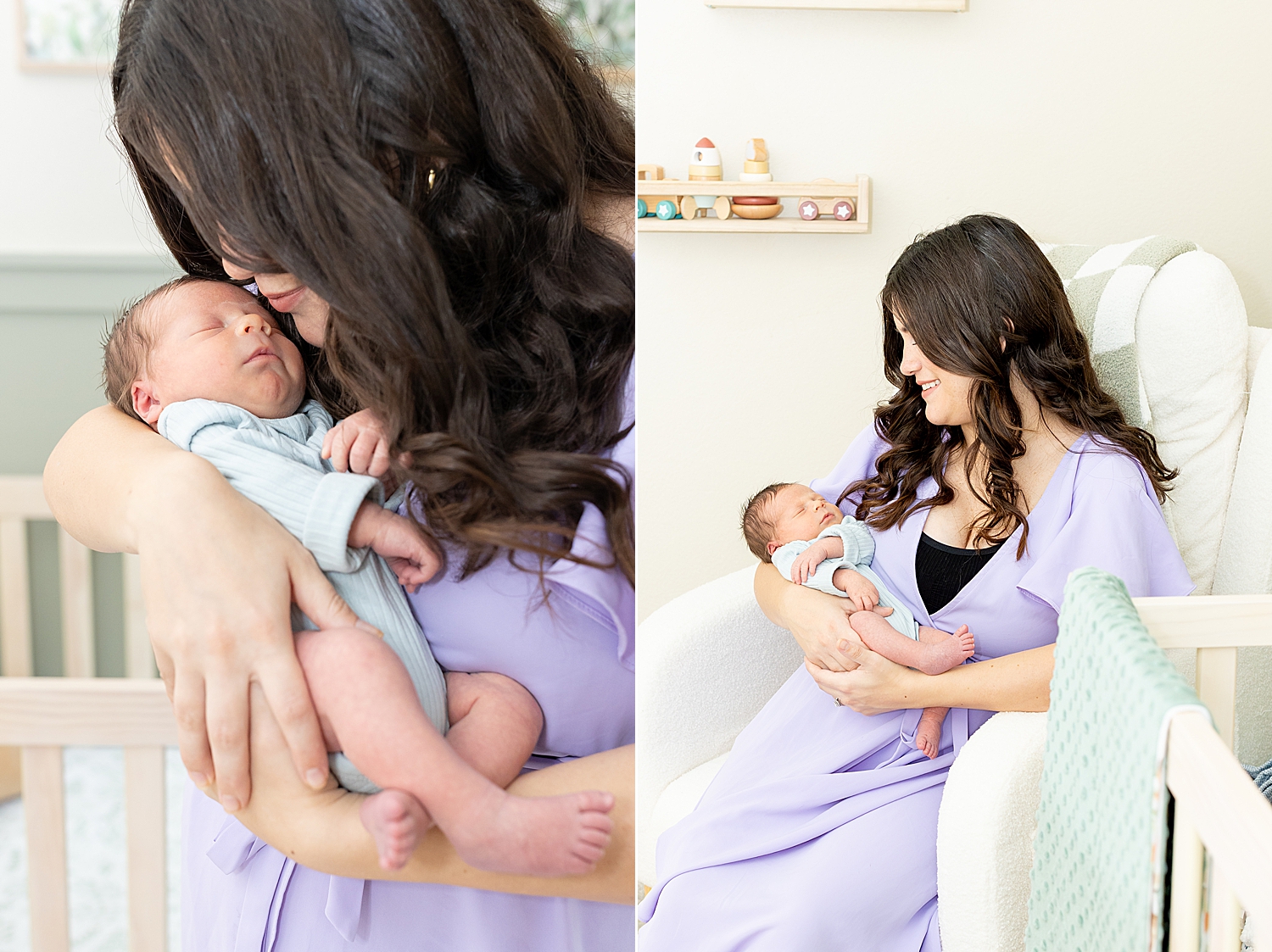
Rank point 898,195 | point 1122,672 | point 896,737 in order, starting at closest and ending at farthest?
point 1122,672
point 896,737
point 898,195

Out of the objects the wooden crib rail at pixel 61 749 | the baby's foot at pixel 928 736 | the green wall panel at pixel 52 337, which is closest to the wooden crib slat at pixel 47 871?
the wooden crib rail at pixel 61 749

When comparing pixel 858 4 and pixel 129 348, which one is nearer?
pixel 129 348

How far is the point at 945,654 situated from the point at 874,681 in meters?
0.05

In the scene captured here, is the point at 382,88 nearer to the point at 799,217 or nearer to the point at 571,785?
the point at 571,785

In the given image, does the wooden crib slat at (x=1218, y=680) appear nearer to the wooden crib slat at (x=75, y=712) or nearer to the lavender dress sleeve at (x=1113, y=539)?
the lavender dress sleeve at (x=1113, y=539)

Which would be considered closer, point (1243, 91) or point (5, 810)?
point (5, 810)

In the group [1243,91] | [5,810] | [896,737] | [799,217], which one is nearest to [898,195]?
[799,217]

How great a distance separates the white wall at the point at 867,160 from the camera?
80cm

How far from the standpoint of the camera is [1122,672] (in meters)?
0.41

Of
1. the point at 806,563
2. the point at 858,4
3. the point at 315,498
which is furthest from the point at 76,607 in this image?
the point at 858,4

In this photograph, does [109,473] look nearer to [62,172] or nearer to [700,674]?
[62,172]

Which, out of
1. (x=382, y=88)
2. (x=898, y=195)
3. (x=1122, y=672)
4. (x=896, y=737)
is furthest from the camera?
(x=898, y=195)

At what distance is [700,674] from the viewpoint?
828 mm

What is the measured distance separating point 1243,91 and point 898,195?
0.31 m
